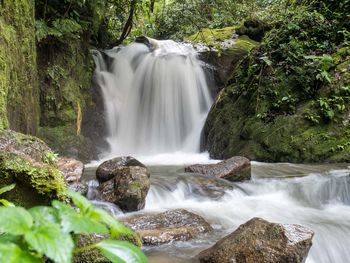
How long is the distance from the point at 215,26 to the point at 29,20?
12238 mm

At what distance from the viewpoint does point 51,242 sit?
751mm

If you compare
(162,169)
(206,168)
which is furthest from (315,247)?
(162,169)

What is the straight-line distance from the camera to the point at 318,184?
5.80m

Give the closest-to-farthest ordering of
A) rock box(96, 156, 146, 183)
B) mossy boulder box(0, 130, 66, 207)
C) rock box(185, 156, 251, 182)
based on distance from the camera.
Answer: mossy boulder box(0, 130, 66, 207) < rock box(96, 156, 146, 183) < rock box(185, 156, 251, 182)

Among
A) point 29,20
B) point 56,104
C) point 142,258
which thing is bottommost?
point 56,104

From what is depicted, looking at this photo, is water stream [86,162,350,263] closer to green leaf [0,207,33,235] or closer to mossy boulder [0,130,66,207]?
mossy boulder [0,130,66,207]

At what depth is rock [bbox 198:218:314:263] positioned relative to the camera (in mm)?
3148

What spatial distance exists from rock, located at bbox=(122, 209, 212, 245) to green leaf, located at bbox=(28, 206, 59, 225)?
3.05m

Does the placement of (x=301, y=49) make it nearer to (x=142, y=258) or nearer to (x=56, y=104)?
(x=56, y=104)

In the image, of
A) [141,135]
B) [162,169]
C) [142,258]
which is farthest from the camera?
[141,135]

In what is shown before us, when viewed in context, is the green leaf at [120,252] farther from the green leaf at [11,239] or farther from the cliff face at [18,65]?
the cliff face at [18,65]

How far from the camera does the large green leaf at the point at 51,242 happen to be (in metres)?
0.71

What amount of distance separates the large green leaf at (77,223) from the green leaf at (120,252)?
0.04m

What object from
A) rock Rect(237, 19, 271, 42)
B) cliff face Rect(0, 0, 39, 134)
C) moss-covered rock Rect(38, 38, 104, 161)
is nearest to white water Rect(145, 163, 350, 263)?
cliff face Rect(0, 0, 39, 134)
